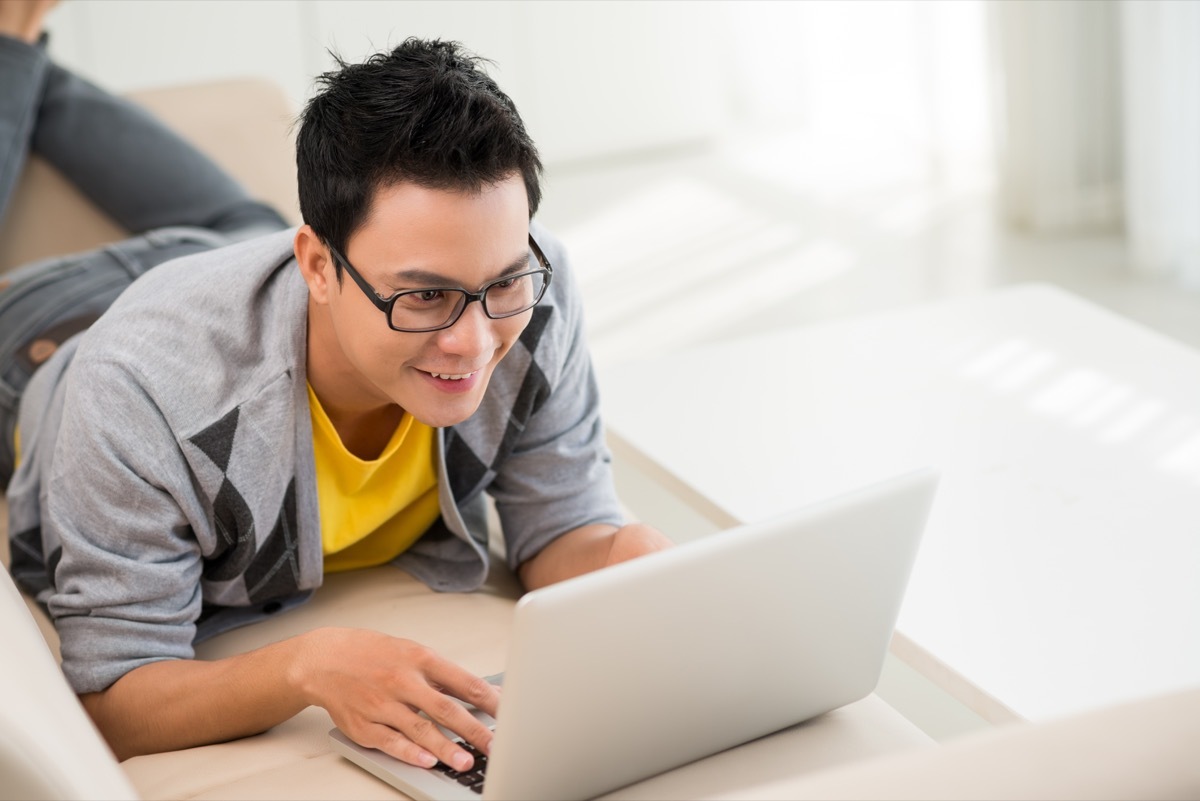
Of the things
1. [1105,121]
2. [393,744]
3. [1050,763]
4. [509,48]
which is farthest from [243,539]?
[509,48]

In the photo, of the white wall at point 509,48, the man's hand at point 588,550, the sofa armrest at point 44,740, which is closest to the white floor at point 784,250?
the white wall at point 509,48

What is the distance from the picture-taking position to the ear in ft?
4.46

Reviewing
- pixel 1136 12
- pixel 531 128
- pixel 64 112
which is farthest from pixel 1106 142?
pixel 64 112

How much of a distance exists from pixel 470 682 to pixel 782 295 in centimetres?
256

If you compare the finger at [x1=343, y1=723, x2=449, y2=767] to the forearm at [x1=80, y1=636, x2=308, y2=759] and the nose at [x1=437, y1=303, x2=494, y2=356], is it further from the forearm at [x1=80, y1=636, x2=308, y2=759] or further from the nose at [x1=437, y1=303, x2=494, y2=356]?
the nose at [x1=437, y1=303, x2=494, y2=356]

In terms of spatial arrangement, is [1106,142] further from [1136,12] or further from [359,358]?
[359,358]

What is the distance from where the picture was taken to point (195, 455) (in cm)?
141

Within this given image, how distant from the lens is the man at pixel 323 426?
1283 millimetres

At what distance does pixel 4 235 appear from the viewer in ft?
7.68

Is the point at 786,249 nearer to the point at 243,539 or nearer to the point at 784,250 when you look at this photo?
the point at 784,250

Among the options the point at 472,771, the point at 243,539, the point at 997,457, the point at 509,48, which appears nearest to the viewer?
the point at 472,771

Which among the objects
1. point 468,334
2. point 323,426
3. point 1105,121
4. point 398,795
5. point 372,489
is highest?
point 468,334

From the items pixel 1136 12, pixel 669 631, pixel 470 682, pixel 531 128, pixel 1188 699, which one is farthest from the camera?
pixel 531 128

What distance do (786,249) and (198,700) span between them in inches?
114
